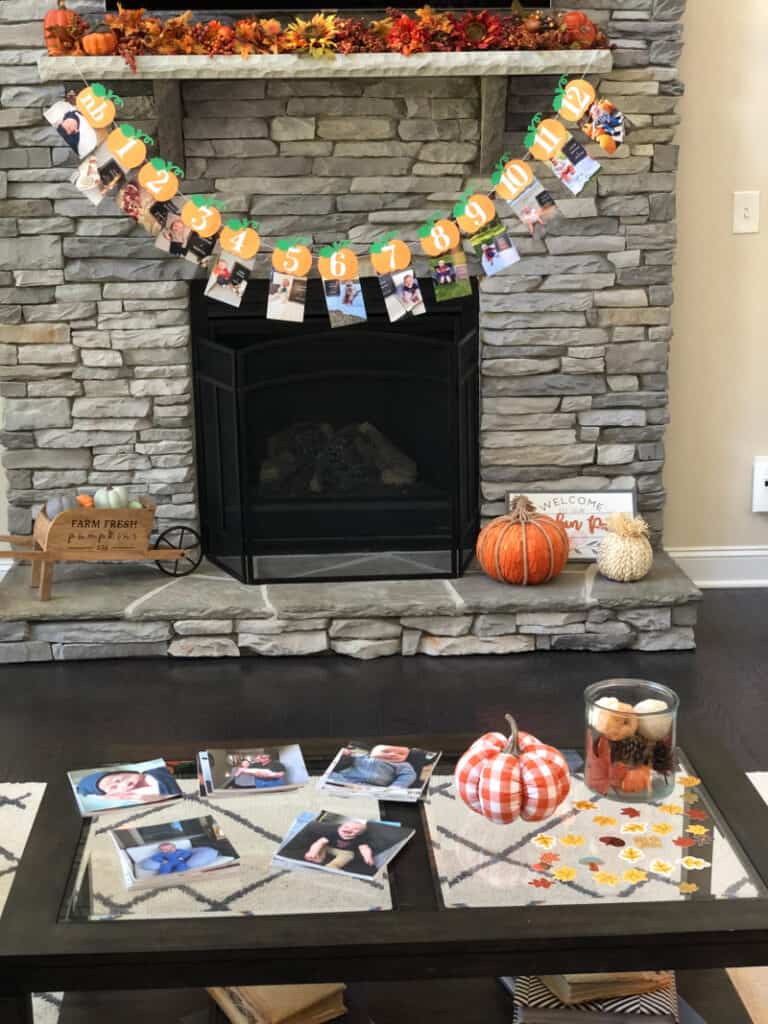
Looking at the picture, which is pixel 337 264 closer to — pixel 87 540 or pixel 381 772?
pixel 87 540

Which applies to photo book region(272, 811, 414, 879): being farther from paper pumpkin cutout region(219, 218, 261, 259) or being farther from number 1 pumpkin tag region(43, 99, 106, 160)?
number 1 pumpkin tag region(43, 99, 106, 160)

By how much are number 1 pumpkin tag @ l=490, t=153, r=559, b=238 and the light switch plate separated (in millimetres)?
651

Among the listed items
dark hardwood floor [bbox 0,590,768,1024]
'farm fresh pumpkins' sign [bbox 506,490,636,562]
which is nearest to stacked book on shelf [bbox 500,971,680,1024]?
dark hardwood floor [bbox 0,590,768,1024]

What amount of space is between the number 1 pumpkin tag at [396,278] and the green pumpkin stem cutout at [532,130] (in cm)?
41

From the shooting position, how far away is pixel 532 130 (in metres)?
3.42

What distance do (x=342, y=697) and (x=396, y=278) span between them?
113cm

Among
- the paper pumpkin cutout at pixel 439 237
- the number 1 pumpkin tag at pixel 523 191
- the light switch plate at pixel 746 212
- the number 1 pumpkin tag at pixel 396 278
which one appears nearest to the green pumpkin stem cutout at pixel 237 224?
the number 1 pumpkin tag at pixel 396 278

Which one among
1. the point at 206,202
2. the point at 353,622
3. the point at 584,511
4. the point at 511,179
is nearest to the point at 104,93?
the point at 206,202

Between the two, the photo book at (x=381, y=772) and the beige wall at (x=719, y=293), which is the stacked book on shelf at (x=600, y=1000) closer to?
the photo book at (x=381, y=772)

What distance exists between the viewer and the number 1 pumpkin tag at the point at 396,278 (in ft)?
11.4

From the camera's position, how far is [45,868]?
1.86 m

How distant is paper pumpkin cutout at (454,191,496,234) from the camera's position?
3463 mm

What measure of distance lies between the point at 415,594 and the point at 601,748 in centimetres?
159

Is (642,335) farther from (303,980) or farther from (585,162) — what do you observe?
(303,980)
